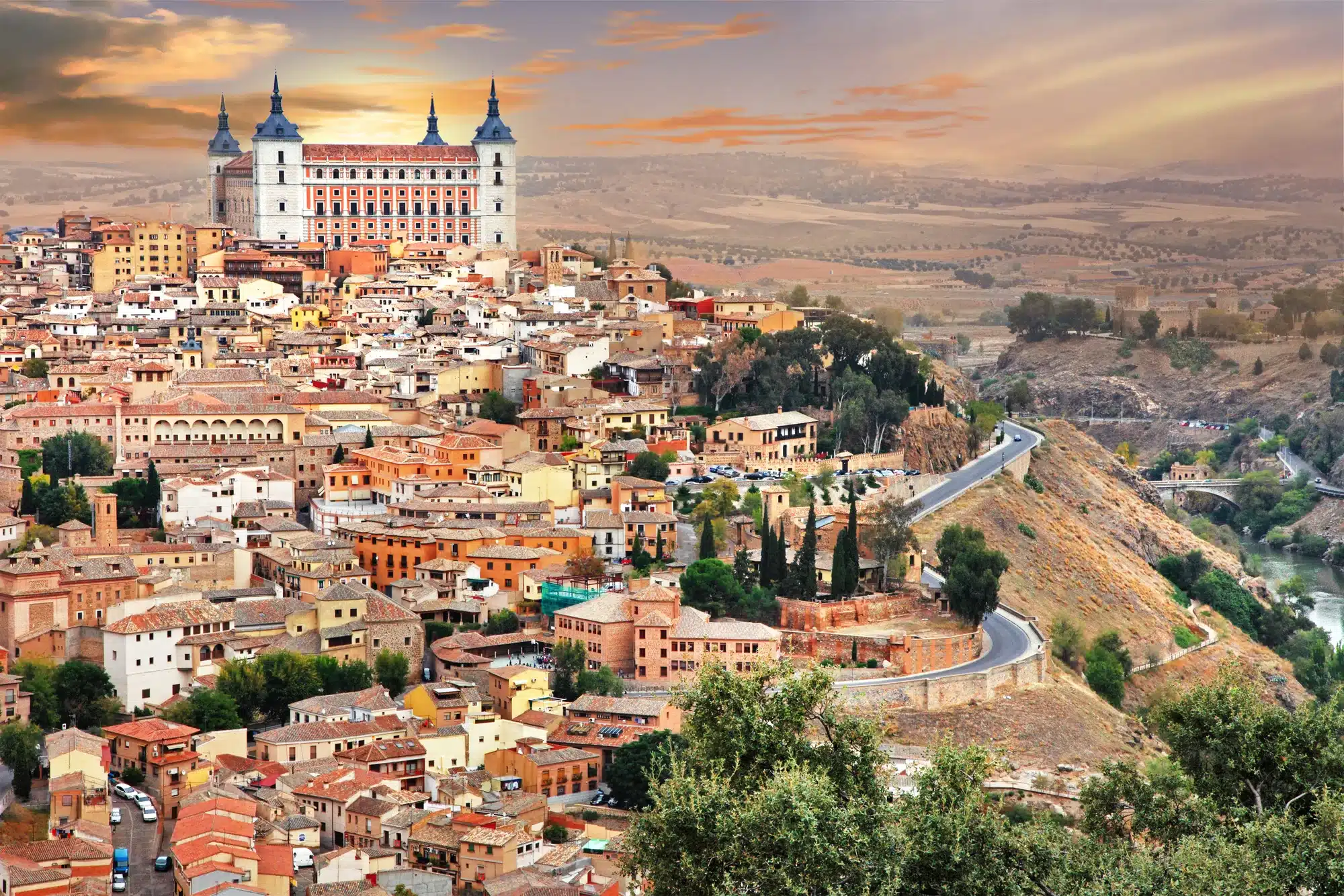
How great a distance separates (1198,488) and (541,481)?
88.7 ft

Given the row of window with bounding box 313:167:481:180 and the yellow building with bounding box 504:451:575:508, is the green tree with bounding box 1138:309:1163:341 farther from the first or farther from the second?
the yellow building with bounding box 504:451:575:508

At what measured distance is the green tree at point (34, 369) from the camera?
100.0 ft

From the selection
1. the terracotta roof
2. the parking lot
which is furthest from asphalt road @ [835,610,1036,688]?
the parking lot

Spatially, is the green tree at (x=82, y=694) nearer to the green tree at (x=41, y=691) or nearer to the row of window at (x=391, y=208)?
the green tree at (x=41, y=691)

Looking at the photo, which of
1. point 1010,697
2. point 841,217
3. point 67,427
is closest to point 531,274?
point 67,427

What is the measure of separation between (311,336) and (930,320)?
3561 cm

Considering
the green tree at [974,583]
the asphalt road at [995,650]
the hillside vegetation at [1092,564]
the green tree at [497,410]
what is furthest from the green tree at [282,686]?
the hillside vegetation at [1092,564]

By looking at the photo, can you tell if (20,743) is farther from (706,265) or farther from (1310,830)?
(706,265)

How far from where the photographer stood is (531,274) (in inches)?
1607

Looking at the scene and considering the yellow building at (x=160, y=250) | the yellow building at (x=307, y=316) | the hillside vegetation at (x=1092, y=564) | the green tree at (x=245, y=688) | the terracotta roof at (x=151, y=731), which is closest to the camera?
the terracotta roof at (x=151, y=731)

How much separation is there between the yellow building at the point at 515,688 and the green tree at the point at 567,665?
10.6 inches

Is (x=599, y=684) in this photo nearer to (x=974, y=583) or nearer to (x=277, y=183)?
(x=974, y=583)

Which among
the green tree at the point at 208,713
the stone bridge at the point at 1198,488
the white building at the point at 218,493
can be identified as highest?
the white building at the point at 218,493

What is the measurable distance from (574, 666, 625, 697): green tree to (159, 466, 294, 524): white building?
18.4ft
